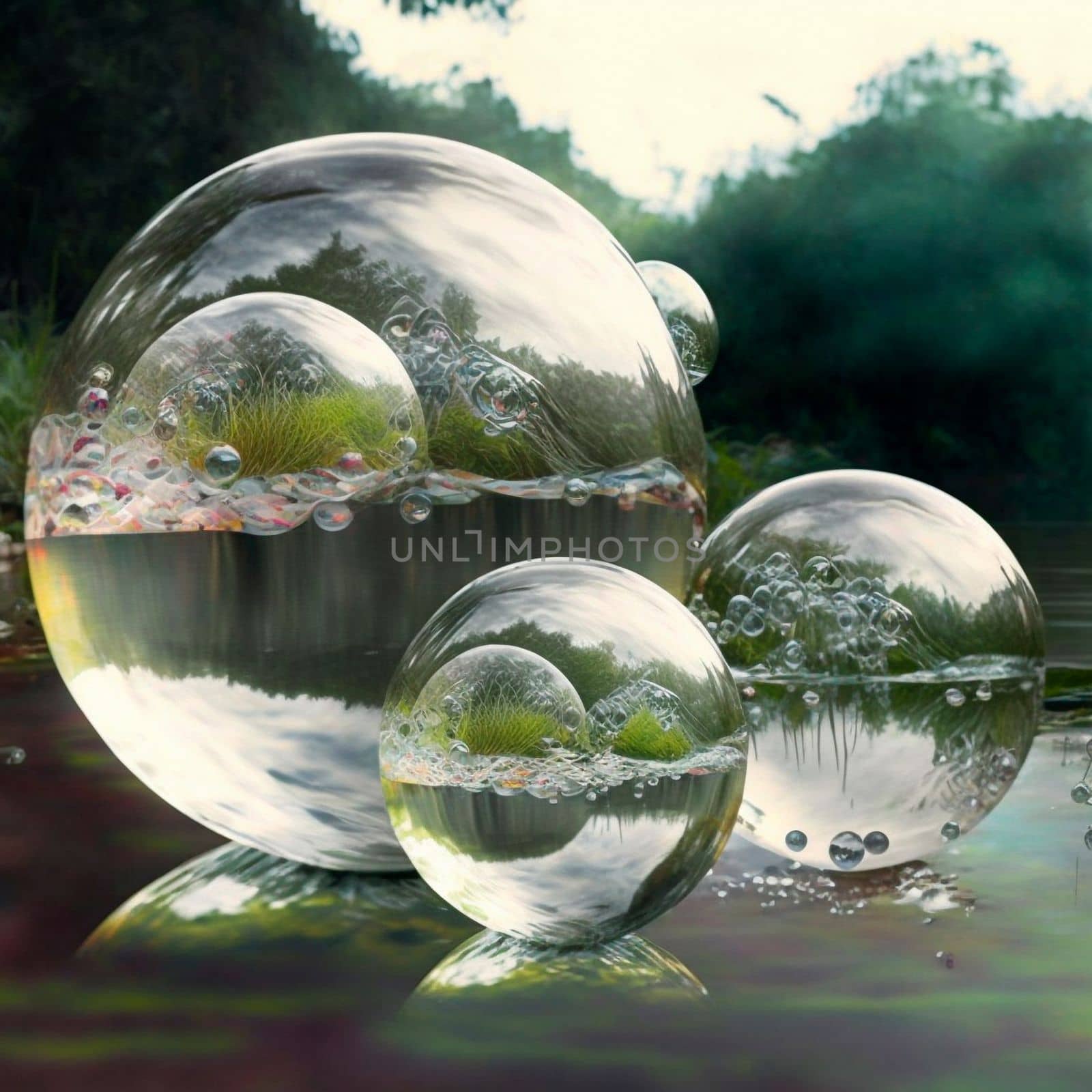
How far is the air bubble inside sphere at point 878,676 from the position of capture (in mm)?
4469

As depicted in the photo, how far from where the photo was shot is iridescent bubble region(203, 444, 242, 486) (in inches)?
155

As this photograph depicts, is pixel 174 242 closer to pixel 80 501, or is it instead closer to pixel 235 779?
pixel 80 501

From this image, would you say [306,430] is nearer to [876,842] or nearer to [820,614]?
[820,614]

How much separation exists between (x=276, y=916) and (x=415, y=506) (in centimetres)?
110

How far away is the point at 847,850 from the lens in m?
4.32

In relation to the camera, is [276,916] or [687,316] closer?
[276,916]

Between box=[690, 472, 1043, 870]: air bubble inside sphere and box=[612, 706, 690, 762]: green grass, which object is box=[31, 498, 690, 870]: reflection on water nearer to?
box=[690, 472, 1043, 870]: air bubble inside sphere

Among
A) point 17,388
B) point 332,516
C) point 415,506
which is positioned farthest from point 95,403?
point 17,388

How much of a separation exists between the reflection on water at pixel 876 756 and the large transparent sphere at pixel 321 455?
0.56 metres

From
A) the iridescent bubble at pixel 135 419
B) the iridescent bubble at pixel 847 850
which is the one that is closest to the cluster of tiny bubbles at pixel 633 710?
the iridescent bubble at pixel 847 850

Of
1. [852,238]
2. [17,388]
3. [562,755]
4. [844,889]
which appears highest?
[852,238]

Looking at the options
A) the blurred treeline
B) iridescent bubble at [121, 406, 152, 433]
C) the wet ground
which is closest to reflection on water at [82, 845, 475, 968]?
the wet ground

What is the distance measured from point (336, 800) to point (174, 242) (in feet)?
4.96

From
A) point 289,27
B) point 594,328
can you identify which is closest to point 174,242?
point 594,328
